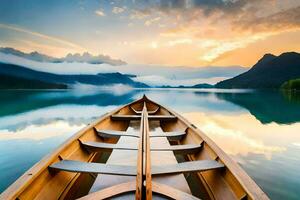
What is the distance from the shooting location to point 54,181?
2814 mm

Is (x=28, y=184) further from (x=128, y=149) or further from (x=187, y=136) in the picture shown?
(x=187, y=136)

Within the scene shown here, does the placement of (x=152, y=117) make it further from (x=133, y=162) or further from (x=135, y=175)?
(x=135, y=175)

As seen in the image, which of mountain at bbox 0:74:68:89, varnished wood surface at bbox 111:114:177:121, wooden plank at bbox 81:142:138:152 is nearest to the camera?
wooden plank at bbox 81:142:138:152

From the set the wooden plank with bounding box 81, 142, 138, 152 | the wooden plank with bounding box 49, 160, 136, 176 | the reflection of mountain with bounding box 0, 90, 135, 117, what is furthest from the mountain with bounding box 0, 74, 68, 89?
the wooden plank with bounding box 49, 160, 136, 176

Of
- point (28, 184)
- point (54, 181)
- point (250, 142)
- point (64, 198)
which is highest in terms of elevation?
point (28, 184)

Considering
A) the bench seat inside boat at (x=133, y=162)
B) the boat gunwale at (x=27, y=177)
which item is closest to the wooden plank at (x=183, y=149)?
the bench seat inside boat at (x=133, y=162)

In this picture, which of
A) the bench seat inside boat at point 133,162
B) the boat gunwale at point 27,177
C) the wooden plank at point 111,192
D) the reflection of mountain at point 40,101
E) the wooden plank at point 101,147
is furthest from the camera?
the reflection of mountain at point 40,101

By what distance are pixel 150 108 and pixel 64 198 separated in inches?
310

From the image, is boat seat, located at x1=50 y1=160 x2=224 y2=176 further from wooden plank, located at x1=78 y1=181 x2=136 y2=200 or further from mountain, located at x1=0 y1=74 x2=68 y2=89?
mountain, located at x1=0 y1=74 x2=68 y2=89

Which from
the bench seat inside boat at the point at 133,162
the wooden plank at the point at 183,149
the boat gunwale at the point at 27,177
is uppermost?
the boat gunwale at the point at 27,177

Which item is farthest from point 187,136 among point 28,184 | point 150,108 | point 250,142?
point 150,108

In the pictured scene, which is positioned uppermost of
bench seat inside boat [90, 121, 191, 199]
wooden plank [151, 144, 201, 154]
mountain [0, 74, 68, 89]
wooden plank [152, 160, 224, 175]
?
mountain [0, 74, 68, 89]

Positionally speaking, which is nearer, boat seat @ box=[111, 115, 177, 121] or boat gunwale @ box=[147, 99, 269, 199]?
boat gunwale @ box=[147, 99, 269, 199]

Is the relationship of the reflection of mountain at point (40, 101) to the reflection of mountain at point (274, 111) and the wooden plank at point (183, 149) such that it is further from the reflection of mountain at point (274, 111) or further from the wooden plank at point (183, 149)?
the reflection of mountain at point (274, 111)
